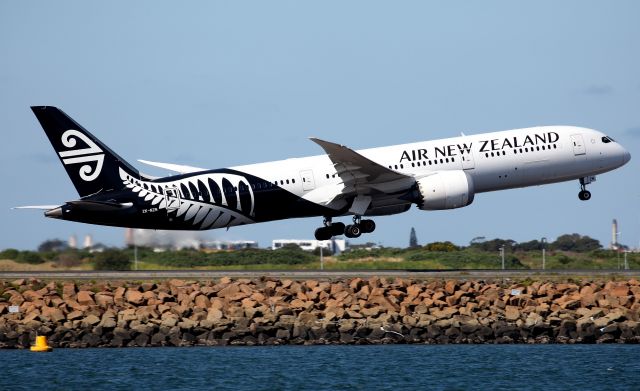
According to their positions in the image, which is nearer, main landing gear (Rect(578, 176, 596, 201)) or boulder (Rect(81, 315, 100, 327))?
boulder (Rect(81, 315, 100, 327))

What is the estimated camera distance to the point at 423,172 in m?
63.3

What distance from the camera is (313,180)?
208 feet

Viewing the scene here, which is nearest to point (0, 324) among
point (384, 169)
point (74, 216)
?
point (74, 216)

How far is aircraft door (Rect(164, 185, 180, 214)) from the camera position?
61906 millimetres

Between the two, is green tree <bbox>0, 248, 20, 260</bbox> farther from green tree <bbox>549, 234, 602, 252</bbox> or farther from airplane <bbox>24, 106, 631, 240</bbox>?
green tree <bbox>549, 234, 602, 252</bbox>

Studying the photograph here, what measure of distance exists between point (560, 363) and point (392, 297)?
9.10m

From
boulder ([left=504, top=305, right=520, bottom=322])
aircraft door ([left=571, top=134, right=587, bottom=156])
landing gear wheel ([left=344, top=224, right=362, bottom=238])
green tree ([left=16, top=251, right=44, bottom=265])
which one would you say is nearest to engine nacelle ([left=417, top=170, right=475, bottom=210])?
landing gear wheel ([left=344, top=224, right=362, bottom=238])

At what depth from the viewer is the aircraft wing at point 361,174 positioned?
61.4 m

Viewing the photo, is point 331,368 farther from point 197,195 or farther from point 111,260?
point 111,260

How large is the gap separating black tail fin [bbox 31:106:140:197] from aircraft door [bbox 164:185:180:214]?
1.98 m

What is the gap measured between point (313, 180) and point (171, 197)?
22.5ft

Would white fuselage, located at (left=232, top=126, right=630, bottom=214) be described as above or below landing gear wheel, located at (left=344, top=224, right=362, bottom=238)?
above

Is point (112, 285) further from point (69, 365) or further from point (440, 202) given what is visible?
point (440, 202)

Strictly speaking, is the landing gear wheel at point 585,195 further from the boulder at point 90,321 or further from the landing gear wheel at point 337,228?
the boulder at point 90,321
